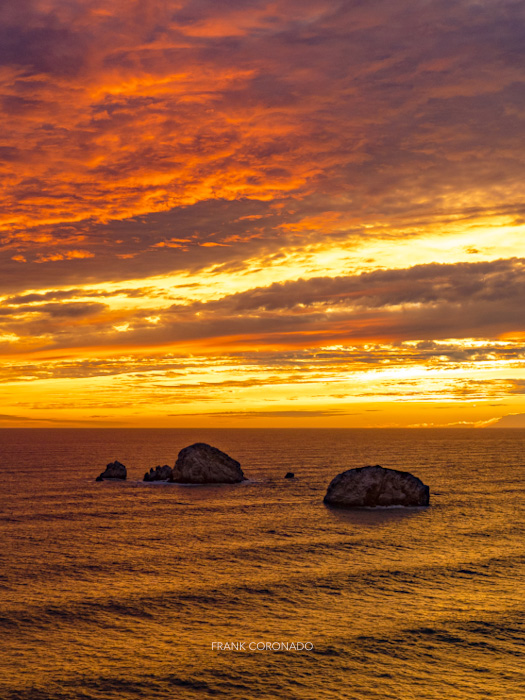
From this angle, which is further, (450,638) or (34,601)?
(34,601)

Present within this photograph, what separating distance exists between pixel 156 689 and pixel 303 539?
32.5 meters

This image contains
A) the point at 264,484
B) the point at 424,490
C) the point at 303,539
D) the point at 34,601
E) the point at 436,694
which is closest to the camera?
the point at 436,694

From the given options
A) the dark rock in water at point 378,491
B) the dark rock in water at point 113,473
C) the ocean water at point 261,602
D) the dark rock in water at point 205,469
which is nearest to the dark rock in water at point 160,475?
the dark rock in water at point 205,469

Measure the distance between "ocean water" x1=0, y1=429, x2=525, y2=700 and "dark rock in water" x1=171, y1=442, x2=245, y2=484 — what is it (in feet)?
98.1

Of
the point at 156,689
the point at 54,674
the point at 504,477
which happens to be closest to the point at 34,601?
the point at 54,674

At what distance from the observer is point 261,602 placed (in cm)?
3962

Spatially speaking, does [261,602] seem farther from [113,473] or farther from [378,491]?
[113,473]

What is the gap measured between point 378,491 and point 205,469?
38497 millimetres

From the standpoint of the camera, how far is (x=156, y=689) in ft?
91.4

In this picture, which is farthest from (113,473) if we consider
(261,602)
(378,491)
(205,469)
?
(261,602)

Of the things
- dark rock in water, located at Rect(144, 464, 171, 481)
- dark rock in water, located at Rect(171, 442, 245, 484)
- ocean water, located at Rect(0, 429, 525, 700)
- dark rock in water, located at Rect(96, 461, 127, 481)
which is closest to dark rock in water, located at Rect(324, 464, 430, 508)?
ocean water, located at Rect(0, 429, 525, 700)

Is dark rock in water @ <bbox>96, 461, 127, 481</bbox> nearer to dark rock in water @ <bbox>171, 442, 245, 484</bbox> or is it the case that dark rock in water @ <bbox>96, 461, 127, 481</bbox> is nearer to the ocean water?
dark rock in water @ <bbox>171, 442, 245, 484</bbox>

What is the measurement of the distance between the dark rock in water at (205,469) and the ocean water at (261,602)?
2992 centimetres

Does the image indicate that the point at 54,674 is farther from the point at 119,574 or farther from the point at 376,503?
the point at 376,503
